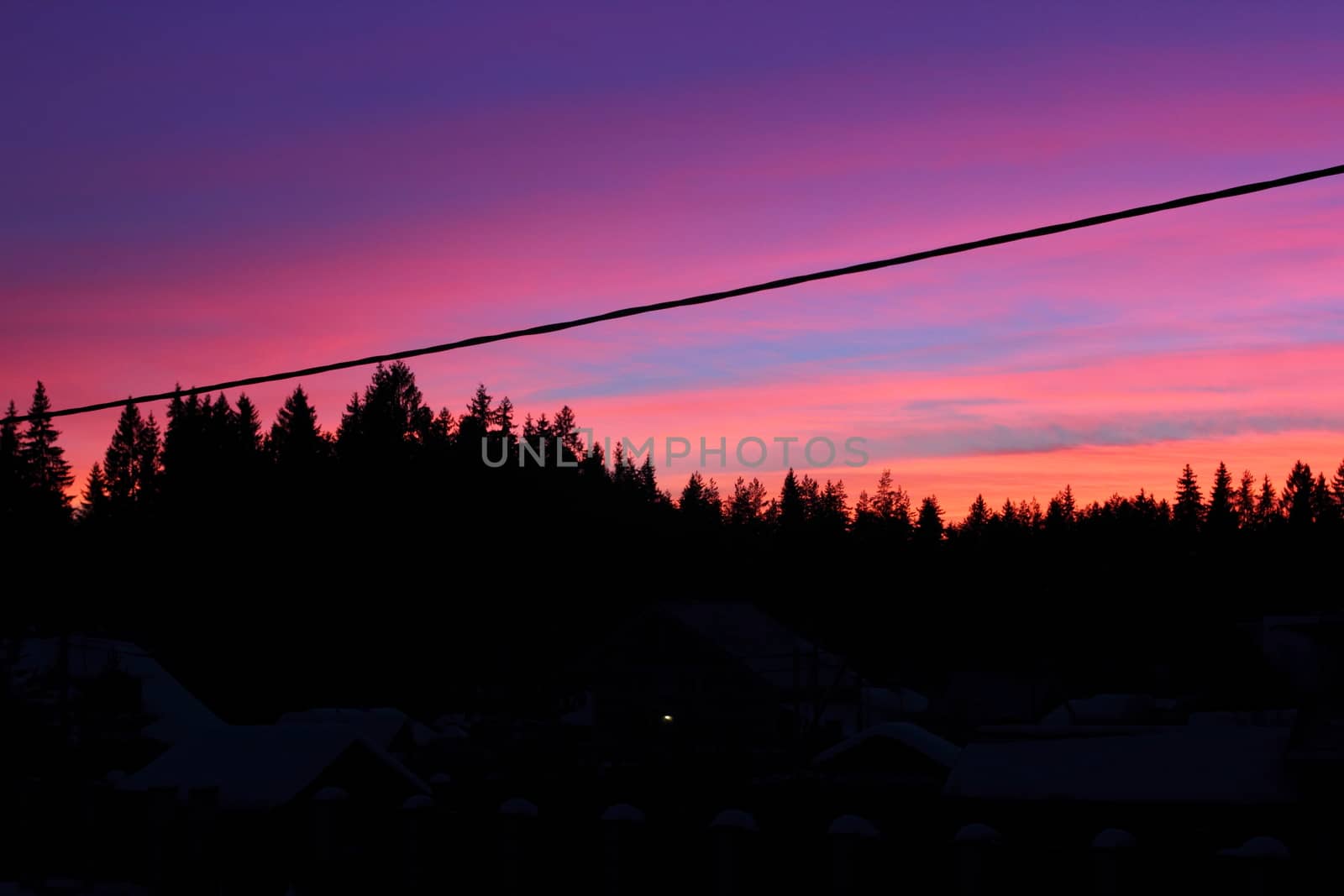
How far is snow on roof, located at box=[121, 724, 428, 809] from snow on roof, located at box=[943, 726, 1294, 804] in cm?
966

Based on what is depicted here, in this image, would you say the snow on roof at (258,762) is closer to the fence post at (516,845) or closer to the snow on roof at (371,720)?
the fence post at (516,845)

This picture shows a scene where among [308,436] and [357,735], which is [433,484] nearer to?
[308,436]

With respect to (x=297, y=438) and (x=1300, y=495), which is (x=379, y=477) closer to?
(x=297, y=438)

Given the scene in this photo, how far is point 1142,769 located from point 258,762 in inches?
532

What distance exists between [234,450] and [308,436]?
17.5ft

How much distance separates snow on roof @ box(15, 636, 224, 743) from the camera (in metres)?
45.8

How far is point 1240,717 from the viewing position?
104ft

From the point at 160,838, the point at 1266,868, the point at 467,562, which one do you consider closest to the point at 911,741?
the point at 160,838

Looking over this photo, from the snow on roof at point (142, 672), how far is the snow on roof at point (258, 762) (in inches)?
930

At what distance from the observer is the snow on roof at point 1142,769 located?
16.8 metres

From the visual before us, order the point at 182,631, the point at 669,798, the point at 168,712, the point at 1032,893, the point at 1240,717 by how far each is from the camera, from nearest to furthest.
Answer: the point at 1032,893 < the point at 669,798 < the point at 1240,717 < the point at 168,712 < the point at 182,631

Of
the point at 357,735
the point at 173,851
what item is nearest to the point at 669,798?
the point at 357,735

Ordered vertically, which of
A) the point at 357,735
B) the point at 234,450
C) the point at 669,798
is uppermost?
the point at 234,450

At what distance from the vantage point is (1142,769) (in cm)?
1758
